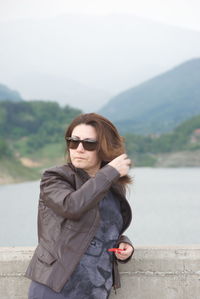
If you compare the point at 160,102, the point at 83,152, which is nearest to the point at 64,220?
the point at 83,152

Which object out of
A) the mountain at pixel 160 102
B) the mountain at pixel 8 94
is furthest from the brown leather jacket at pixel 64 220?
the mountain at pixel 8 94

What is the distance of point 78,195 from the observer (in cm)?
209

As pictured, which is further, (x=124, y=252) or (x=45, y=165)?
(x=45, y=165)

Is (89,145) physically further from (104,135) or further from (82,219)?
(82,219)

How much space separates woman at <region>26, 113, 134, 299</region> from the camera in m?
2.13

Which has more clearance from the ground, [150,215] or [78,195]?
[78,195]

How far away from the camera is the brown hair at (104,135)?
234cm

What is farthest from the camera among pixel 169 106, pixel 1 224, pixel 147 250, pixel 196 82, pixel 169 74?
pixel 169 74

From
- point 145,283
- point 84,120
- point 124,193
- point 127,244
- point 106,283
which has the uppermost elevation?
point 84,120

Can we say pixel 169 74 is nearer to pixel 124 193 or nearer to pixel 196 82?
pixel 196 82

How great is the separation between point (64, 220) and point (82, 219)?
81mm

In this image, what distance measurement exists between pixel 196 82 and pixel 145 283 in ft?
576

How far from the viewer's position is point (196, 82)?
569ft

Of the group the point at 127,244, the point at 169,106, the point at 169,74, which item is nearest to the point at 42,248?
the point at 127,244
